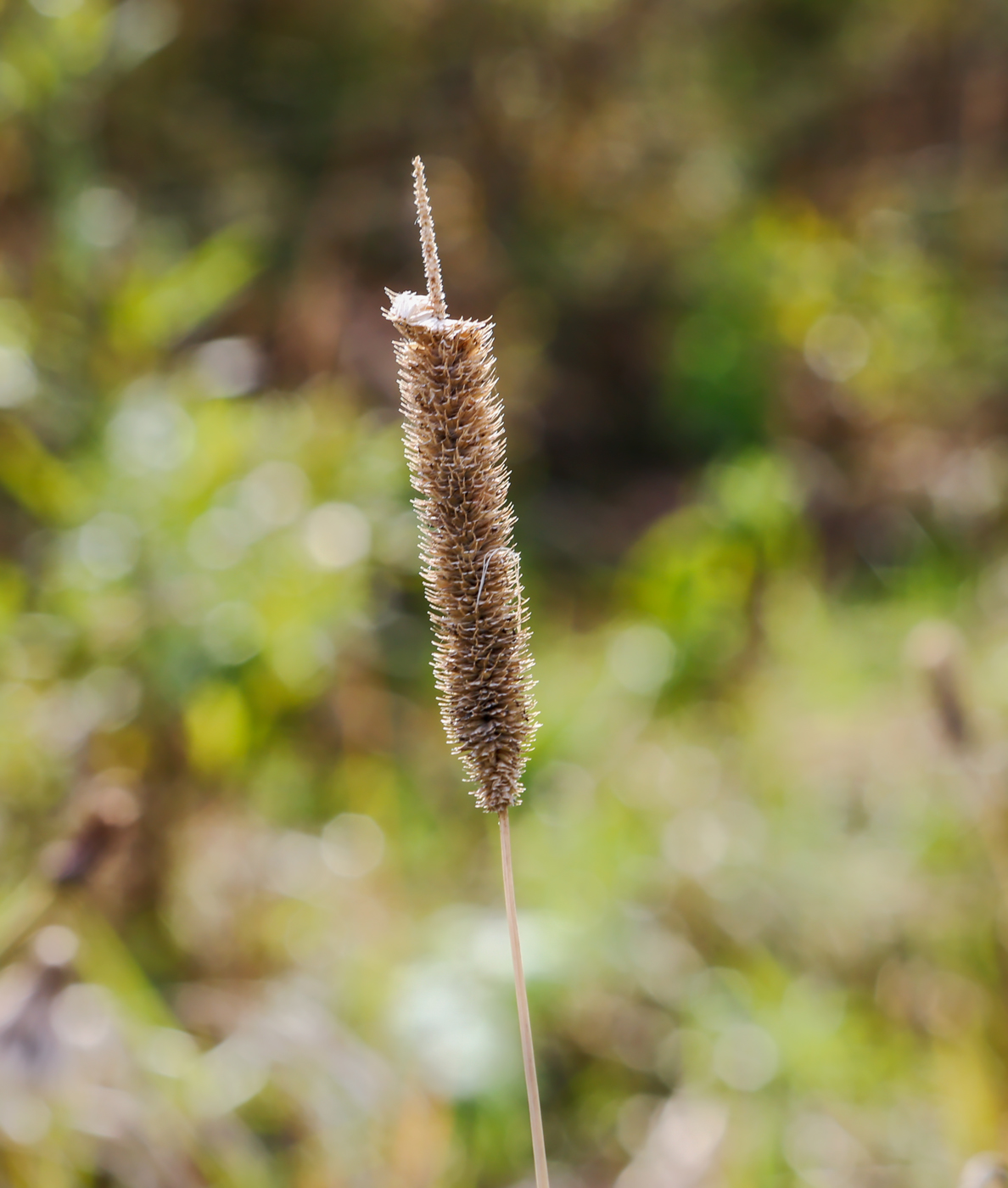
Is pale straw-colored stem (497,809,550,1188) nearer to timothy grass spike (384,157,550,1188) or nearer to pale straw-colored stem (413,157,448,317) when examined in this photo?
timothy grass spike (384,157,550,1188)

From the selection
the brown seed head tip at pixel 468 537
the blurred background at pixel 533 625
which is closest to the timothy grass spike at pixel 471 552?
the brown seed head tip at pixel 468 537

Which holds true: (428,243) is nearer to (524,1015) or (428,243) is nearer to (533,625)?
(524,1015)

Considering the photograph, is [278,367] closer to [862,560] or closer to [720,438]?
[720,438]

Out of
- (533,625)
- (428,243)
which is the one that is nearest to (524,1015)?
(428,243)

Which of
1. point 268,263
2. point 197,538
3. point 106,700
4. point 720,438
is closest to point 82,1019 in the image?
point 106,700

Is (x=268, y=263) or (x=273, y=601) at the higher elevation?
(x=268, y=263)

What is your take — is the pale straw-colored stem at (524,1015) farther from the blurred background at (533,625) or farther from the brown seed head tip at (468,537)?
the blurred background at (533,625)

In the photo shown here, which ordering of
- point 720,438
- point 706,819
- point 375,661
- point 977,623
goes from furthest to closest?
1. point 720,438
2. point 977,623
3. point 375,661
4. point 706,819
